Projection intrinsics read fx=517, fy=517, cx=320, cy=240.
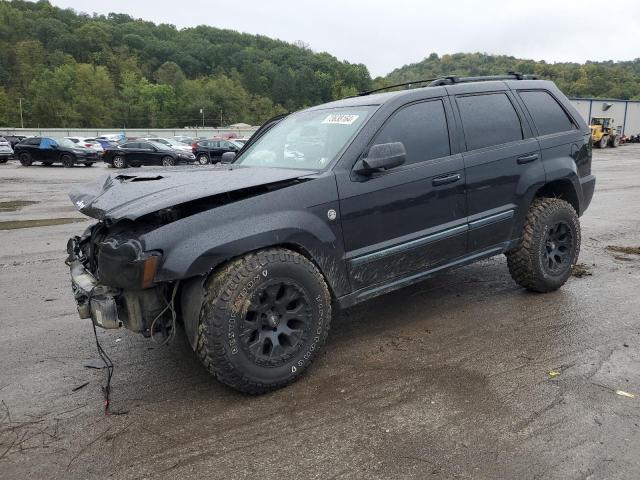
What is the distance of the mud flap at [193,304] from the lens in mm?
3020

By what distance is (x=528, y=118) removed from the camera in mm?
4766

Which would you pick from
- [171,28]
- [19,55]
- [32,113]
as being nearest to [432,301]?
[32,113]

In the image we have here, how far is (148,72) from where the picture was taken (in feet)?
446

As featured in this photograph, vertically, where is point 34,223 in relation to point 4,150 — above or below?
below

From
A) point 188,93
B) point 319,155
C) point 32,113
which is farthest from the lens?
point 188,93

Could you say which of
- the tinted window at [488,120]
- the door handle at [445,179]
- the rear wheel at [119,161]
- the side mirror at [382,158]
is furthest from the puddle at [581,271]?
the rear wheel at [119,161]

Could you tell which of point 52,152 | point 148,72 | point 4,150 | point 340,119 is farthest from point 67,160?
point 148,72

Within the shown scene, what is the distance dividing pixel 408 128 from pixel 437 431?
2222 millimetres

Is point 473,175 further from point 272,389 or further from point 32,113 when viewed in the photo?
point 32,113

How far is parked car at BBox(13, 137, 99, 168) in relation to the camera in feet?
89.4

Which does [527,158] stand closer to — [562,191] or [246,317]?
[562,191]

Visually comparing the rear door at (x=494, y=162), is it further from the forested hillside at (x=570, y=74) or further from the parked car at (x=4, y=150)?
the forested hillside at (x=570, y=74)

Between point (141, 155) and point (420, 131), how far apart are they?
2593 centimetres

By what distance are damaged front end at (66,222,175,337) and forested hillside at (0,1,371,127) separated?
118408 mm
